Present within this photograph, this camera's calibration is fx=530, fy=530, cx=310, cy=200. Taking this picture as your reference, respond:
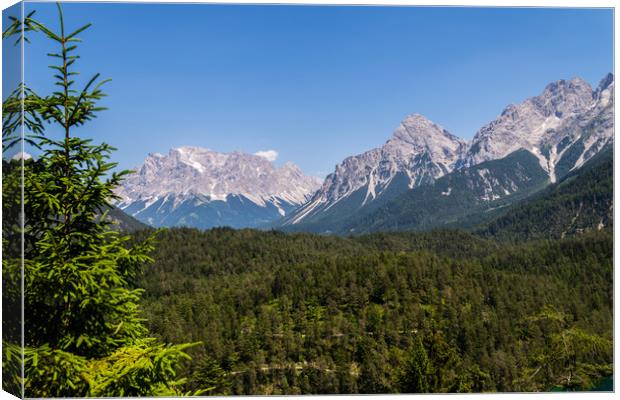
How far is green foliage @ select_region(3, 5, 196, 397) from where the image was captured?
9258 millimetres

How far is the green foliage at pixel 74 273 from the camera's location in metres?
9.26

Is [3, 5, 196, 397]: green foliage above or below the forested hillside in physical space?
above

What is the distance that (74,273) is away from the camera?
9227 mm

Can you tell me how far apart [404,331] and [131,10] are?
268 feet

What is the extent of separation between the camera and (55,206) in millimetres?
9891

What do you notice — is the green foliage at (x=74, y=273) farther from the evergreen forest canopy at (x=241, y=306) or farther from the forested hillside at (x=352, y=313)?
the forested hillside at (x=352, y=313)

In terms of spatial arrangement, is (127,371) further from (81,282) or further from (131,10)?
(131,10)

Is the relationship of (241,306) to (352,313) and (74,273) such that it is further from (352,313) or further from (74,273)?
(74,273)

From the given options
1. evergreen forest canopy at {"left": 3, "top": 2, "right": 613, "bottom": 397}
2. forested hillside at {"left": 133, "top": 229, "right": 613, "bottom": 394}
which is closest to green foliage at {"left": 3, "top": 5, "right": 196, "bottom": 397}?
evergreen forest canopy at {"left": 3, "top": 2, "right": 613, "bottom": 397}

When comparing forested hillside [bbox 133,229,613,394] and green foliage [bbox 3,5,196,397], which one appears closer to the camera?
green foliage [bbox 3,5,196,397]

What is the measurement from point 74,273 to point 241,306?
355 ft

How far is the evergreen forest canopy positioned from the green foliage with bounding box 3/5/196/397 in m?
0.04

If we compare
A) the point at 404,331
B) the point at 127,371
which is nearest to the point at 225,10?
the point at 127,371

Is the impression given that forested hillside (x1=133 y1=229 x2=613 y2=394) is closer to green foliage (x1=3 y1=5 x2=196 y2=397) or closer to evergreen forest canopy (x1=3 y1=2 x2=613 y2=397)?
evergreen forest canopy (x1=3 y1=2 x2=613 y2=397)
